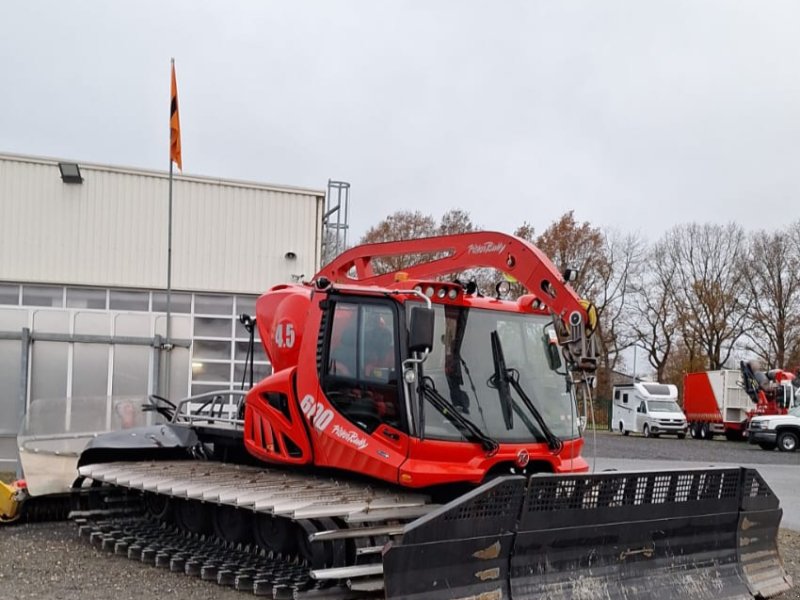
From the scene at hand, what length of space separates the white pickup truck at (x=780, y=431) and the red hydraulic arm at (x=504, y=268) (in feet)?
76.2

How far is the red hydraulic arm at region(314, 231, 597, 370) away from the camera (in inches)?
276

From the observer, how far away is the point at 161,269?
19.3m

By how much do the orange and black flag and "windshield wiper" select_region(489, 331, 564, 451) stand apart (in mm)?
10760

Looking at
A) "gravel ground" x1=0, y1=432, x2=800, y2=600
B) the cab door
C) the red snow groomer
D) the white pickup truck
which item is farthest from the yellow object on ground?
the white pickup truck

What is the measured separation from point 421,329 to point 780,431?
84.1 ft

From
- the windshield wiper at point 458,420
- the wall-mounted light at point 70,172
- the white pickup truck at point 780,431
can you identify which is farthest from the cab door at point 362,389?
the white pickup truck at point 780,431

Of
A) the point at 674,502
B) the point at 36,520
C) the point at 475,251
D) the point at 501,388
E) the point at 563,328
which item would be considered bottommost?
the point at 36,520

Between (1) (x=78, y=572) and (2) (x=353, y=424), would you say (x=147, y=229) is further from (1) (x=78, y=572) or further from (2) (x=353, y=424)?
(2) (x=353, y=424)

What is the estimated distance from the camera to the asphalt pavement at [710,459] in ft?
58.4

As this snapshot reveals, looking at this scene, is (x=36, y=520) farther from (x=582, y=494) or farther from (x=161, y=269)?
(x=161, y=269)

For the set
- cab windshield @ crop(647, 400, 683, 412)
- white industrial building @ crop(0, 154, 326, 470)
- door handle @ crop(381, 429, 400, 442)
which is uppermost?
white industrial building @ crop(0, 154, 326, 470)

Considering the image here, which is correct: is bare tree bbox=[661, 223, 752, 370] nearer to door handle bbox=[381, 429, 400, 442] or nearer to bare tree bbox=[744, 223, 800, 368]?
bare tree bbox=[744, 223, 800, 368]

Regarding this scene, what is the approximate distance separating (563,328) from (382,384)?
1.46m

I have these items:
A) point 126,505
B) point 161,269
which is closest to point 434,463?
point 126,505
